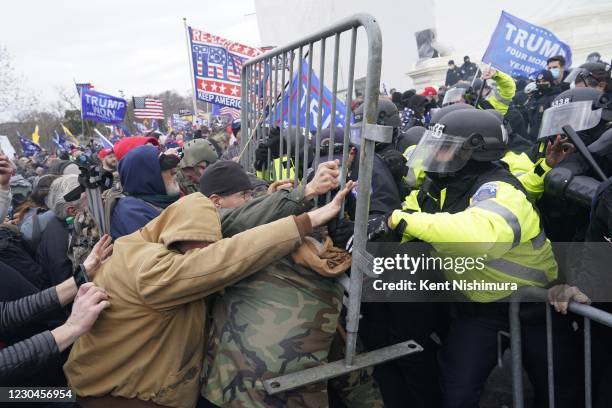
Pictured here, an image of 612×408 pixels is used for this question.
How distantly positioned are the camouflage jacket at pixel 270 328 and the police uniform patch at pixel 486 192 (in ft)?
2.84

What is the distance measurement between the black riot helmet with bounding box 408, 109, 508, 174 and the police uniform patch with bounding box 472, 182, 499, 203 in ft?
0.63

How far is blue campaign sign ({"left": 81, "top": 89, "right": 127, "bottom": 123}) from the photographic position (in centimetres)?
1091

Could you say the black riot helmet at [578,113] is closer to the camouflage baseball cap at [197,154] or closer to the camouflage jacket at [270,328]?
the camouflage jacket at [270,328]

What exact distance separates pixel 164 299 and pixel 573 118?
2851 millimetres

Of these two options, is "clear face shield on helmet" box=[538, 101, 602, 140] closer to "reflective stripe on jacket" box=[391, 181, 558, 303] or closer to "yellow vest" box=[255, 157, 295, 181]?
"reflective stripe on jacket" box=[391, 181, 558, 303]

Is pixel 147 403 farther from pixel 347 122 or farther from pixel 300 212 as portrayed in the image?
pixel 347 122

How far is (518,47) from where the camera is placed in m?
7.27

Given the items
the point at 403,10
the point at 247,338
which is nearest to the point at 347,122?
the point at 247,338

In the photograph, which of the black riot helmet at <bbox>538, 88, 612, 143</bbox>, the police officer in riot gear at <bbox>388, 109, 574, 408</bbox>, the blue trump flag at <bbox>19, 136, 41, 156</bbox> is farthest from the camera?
the blue trump flag at <bbox>19, 136, 41, 156</bbox>

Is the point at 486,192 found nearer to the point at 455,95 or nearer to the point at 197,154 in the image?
the point at 197,154

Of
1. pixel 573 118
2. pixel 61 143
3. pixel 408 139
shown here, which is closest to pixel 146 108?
pixel 61 143

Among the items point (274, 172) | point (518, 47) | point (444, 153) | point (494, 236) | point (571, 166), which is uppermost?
point (518, 47)

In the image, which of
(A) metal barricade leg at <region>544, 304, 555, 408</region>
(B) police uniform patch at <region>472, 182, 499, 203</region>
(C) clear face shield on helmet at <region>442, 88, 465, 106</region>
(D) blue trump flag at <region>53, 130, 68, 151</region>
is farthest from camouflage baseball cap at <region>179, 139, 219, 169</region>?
(D) blue trump flag at <region>53, 130, 68, 151</region>

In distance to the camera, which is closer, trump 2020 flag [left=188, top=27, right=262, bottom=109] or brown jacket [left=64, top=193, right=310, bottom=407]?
brown jacket [left=64, top=193, right=310, bottom=407]
